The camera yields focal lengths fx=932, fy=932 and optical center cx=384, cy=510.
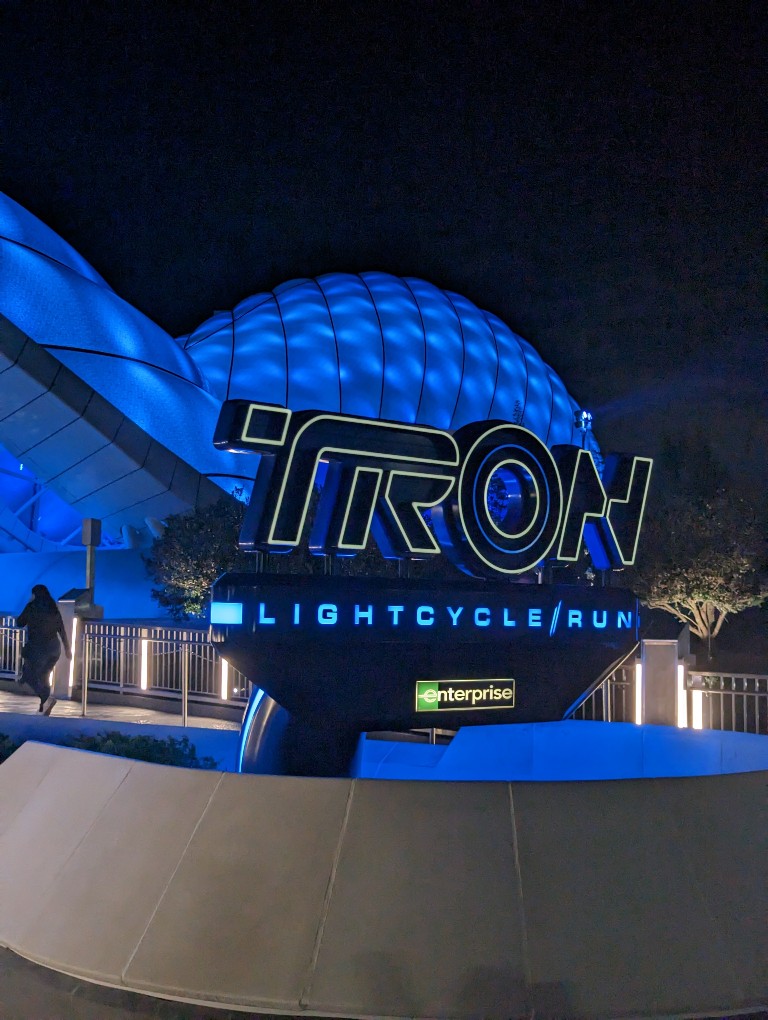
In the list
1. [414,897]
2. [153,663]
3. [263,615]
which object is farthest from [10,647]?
[414,897]

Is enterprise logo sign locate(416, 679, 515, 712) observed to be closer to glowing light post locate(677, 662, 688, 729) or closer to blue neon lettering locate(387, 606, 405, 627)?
blue neon lettering locate(387, 606, 405, 627)

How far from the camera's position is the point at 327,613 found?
873cm

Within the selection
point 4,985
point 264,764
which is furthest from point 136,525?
point 4,985

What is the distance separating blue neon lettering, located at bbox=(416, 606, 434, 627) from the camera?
9195 millimetres

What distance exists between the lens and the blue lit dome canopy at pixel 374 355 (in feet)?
116

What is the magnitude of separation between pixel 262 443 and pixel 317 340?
97.1ft

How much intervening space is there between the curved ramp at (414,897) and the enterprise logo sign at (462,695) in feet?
10.4

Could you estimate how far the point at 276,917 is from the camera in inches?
224

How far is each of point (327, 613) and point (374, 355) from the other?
102 feet

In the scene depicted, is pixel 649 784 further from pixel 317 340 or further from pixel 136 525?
pixel 317 340

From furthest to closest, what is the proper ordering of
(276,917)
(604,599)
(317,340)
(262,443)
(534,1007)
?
(317,340) < (604,599) < (262,443) < (276,917) < (534,1007)

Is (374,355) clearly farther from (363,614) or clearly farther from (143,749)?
(363,614)

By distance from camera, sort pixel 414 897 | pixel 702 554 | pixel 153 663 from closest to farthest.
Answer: pixel 414 897 → pixel 153 663 → pixel 702 554

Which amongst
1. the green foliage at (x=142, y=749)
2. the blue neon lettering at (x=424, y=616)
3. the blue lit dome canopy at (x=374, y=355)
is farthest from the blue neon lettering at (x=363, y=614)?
the blue lit dome canopy at (x=374, y=355)
